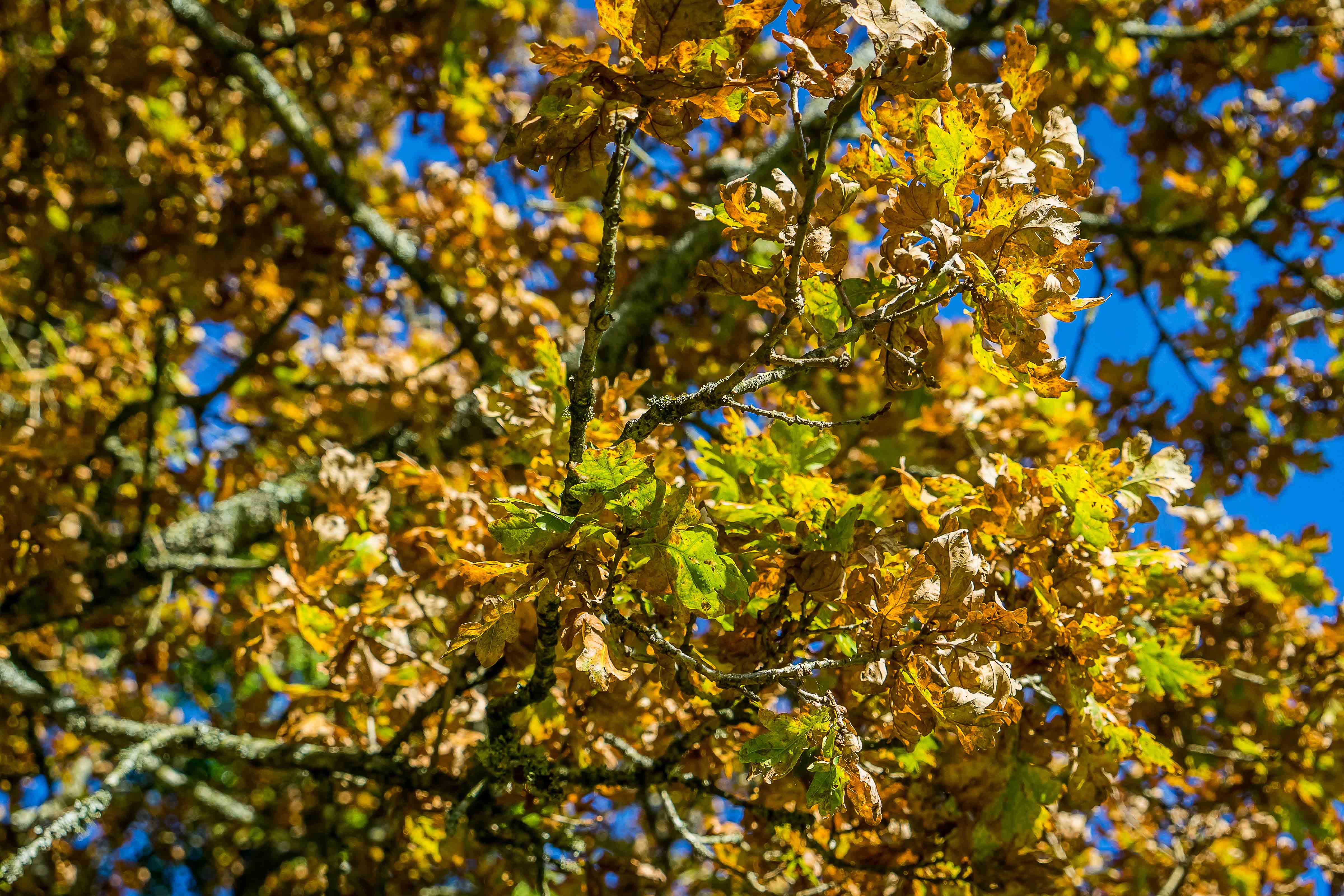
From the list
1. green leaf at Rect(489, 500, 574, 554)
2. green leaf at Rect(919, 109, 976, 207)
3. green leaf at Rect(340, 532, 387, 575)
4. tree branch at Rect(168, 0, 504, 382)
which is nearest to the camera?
green leaf at Rect(489, 500, 574, 554)

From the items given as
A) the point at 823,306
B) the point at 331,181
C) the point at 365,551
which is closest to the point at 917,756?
the point at 823,306

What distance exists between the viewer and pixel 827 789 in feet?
4.09

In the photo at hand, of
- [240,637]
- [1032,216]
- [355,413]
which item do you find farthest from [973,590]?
[355,413]

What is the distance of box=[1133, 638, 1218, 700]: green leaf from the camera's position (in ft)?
5.79

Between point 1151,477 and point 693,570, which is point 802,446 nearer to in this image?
point 693,570

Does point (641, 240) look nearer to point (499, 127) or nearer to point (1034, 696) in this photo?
point (499, 127)

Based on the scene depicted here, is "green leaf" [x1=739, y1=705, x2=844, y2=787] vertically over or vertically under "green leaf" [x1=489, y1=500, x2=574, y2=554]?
under

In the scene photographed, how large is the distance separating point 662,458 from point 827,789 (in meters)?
0.69

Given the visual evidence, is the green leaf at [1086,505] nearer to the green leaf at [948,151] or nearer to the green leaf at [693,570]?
the green leaf at [948,151]

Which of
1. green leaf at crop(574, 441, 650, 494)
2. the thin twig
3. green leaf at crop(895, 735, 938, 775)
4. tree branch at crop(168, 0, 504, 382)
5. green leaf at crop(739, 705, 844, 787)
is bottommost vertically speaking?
green leaf at crop(739, 705, 844, 787)

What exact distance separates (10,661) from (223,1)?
9.72 feet

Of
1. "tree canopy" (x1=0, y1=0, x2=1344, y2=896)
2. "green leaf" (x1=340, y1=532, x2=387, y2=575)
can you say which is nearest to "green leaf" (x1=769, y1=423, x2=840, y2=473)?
"tree canopy" (x1=0, y1=0, x2=1344, y2=896)

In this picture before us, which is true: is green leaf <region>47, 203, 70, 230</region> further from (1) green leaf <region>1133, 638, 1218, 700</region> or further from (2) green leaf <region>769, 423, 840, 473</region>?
(1) green leaf <region>1133, 638, 1218, 700</region>

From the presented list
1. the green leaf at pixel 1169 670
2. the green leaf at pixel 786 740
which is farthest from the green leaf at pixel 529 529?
the green leaf at pixel 1169 670
